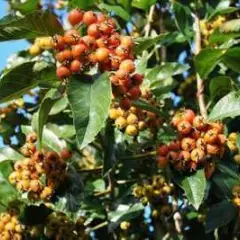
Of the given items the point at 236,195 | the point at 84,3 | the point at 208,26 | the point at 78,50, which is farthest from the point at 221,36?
the point at 78,50

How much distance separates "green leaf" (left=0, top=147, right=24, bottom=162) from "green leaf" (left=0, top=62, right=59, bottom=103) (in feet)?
2.23

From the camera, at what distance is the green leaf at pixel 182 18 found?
3350 mm

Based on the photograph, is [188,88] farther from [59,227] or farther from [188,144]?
[188,144]

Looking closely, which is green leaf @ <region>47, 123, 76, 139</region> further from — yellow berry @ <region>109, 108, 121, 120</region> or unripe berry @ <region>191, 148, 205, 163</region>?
unripe berry @ <region>191, 148, 205, 163</region>

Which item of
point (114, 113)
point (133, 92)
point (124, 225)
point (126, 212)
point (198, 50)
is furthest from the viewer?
point (198, 50)

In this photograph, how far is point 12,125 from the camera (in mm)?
3449

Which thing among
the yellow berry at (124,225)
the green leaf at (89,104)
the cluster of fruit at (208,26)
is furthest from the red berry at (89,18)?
the cluster of fruit at (208,26)

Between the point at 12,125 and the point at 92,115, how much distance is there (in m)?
1.55

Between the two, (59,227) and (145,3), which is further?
(145,3)

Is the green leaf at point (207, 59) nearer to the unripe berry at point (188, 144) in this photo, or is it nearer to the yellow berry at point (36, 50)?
the unripe berry at point (188, 144)

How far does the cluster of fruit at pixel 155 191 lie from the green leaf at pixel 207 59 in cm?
53

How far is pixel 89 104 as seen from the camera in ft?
6.60

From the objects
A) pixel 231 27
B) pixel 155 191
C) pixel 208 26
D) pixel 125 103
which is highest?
pixel 125 103

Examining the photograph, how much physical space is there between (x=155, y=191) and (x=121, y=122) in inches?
22.3
